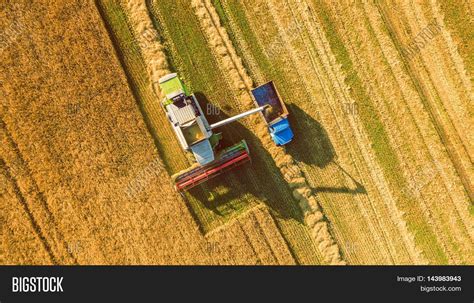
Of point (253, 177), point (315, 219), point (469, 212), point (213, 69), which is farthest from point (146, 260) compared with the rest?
point (469, 212)

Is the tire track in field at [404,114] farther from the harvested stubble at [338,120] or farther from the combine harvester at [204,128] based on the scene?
the combine harvester at [204,128]

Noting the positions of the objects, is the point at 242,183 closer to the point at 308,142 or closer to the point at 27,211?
the point at 308,142

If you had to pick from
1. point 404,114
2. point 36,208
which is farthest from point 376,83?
point 36,208

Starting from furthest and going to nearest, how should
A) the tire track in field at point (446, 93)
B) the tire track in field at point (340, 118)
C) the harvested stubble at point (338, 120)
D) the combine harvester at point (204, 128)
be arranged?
the tire track in field at point (446, 93)
the tire track in field at point (340, 118)
the harvested stubble at point (338, 120)
the combine harvester at point (204, 128)

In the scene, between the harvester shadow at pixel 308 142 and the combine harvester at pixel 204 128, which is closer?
the combine harvester at pixel 204 128

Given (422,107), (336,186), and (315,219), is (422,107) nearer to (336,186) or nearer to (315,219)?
(336,186)

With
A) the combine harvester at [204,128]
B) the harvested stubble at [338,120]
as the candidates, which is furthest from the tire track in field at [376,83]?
the combine harvester at [204,128]
